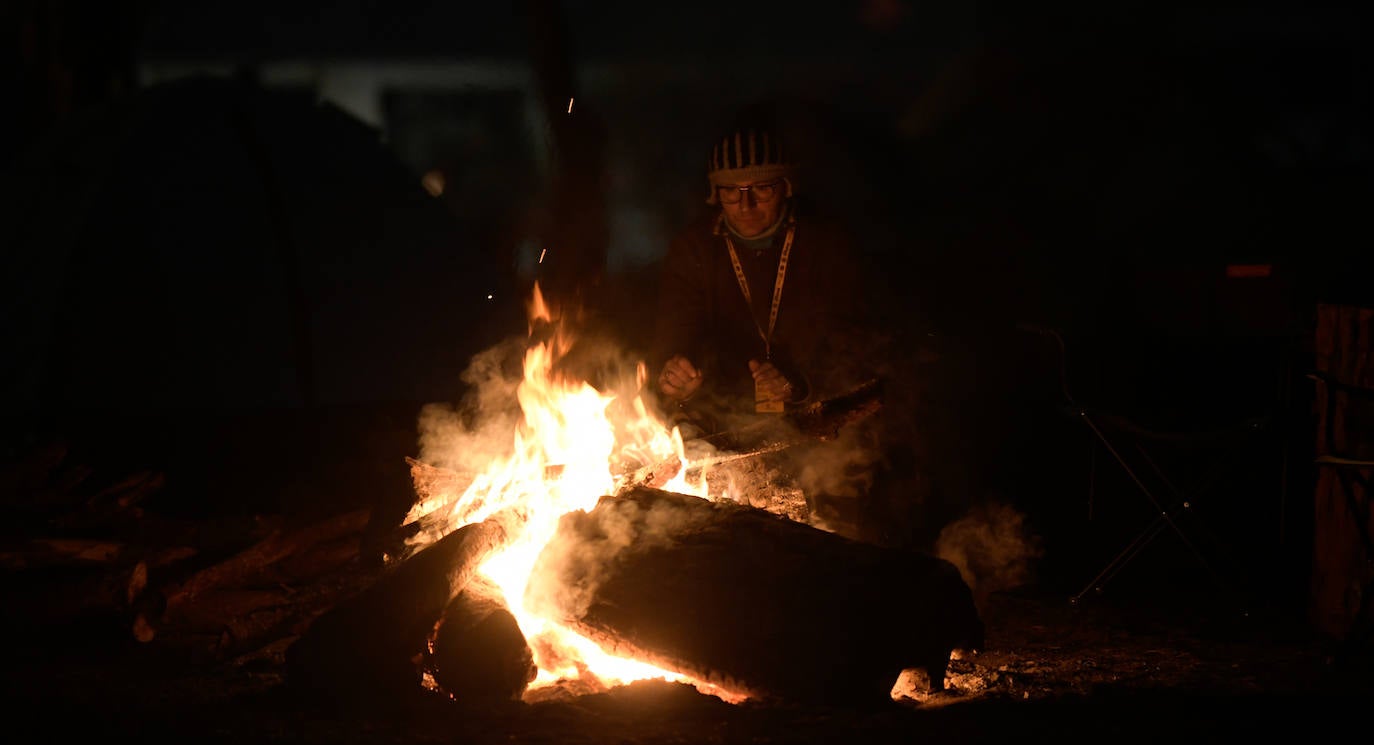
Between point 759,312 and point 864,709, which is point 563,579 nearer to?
point 864,709

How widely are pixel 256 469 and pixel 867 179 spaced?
22.3 ft

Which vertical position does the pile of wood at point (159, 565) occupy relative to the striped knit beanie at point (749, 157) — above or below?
below

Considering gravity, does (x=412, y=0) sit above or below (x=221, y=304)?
above

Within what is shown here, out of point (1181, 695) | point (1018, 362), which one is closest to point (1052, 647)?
point (1181, 695)

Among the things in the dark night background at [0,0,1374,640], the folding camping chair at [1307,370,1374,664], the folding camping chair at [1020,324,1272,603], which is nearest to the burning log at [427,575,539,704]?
the dark night background at [0,0,1374,640]

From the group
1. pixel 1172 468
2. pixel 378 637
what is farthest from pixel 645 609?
pixel 1172 468

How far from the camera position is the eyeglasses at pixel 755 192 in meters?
5.22

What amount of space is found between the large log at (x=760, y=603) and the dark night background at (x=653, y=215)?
1.47 metres

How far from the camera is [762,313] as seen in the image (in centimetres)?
548

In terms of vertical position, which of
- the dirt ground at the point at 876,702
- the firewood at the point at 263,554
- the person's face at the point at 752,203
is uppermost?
the person's face at the point at 752,203

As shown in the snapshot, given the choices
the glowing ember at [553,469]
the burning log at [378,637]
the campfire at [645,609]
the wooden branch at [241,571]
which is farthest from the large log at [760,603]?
the wooden branch at [241,571]

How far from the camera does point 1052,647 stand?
183 inches

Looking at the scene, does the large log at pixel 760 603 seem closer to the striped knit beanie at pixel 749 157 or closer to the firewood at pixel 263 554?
the striped knit beanie at pixel 749 157

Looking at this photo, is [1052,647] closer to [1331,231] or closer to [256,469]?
[256,469]
